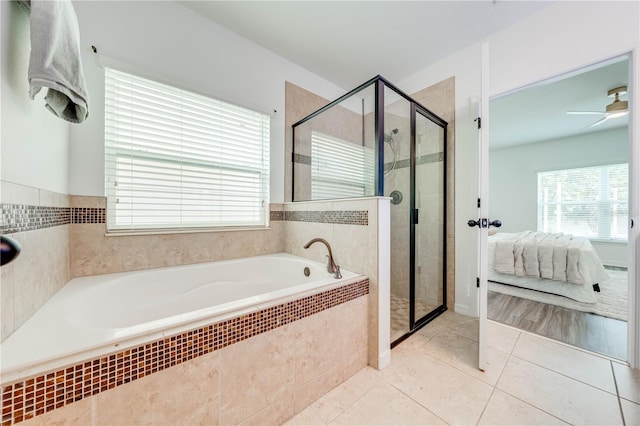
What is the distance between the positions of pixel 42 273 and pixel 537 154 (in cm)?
738

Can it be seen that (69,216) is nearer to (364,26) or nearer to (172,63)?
(172,63)

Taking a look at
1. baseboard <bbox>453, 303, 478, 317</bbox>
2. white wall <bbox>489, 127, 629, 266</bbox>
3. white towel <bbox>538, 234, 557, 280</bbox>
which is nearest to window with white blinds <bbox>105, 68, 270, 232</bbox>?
baseboard <bbox>453, 303, 478, 317</bbox>

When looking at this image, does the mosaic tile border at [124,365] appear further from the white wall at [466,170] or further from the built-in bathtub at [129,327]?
the white wall at [466,170]

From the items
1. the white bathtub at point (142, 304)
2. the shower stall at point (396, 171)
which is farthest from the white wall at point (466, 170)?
the white bathtub at point (142, 304)

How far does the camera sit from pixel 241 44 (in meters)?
2.10

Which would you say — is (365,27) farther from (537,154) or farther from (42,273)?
(537,154)

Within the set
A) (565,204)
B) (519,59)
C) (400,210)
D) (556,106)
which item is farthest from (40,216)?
(565,204)

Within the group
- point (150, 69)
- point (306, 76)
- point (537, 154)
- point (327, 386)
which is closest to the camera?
point (327, 386)

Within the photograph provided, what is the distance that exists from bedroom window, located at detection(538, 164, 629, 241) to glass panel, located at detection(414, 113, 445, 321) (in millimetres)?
4349

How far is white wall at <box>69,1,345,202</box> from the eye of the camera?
1.46 meters

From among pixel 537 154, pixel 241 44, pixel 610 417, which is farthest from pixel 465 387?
pixel 537 154

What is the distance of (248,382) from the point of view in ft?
3.18

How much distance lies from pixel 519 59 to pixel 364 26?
53.6 inches

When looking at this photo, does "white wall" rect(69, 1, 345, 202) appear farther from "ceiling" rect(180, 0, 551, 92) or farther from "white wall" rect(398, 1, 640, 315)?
"white wall" rect(398, 1, 640, 315)
